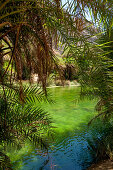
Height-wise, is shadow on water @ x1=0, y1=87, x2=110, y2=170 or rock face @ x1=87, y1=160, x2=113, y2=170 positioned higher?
rock face @ x1=87, y1=160, x2=113, y2=170

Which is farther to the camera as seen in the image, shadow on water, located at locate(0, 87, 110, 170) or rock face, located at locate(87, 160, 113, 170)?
shadow on water, located at locate(0, 87, 110, 170)

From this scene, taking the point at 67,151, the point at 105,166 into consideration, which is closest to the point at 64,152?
the point at 67,151

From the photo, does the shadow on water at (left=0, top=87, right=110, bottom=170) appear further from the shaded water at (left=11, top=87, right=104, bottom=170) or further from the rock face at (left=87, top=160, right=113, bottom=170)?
the rock face at (left=87, top=160, right=113, bottom=170)

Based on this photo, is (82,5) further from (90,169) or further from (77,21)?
(90,169)

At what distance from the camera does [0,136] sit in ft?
8.08

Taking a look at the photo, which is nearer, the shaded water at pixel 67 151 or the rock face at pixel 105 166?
the rock face at pixel 105 166

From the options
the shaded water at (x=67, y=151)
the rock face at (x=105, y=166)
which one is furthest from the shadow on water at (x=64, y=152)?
the rock face at (x=105, y=166)

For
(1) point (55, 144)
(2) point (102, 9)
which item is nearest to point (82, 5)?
(2) point (102, 9)

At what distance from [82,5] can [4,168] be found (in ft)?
6.52

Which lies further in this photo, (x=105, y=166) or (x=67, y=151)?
(x=67, y=151)

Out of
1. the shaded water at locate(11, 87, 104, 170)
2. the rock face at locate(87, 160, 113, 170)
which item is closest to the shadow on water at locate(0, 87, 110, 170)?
the shaded water at locate(11, 87, 104, 170)

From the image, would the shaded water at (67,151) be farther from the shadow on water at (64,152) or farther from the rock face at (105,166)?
the rock face at (105,166)

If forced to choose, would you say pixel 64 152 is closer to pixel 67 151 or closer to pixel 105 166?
pixel 67 151

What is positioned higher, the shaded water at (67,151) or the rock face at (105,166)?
the rock face at (105,166)
